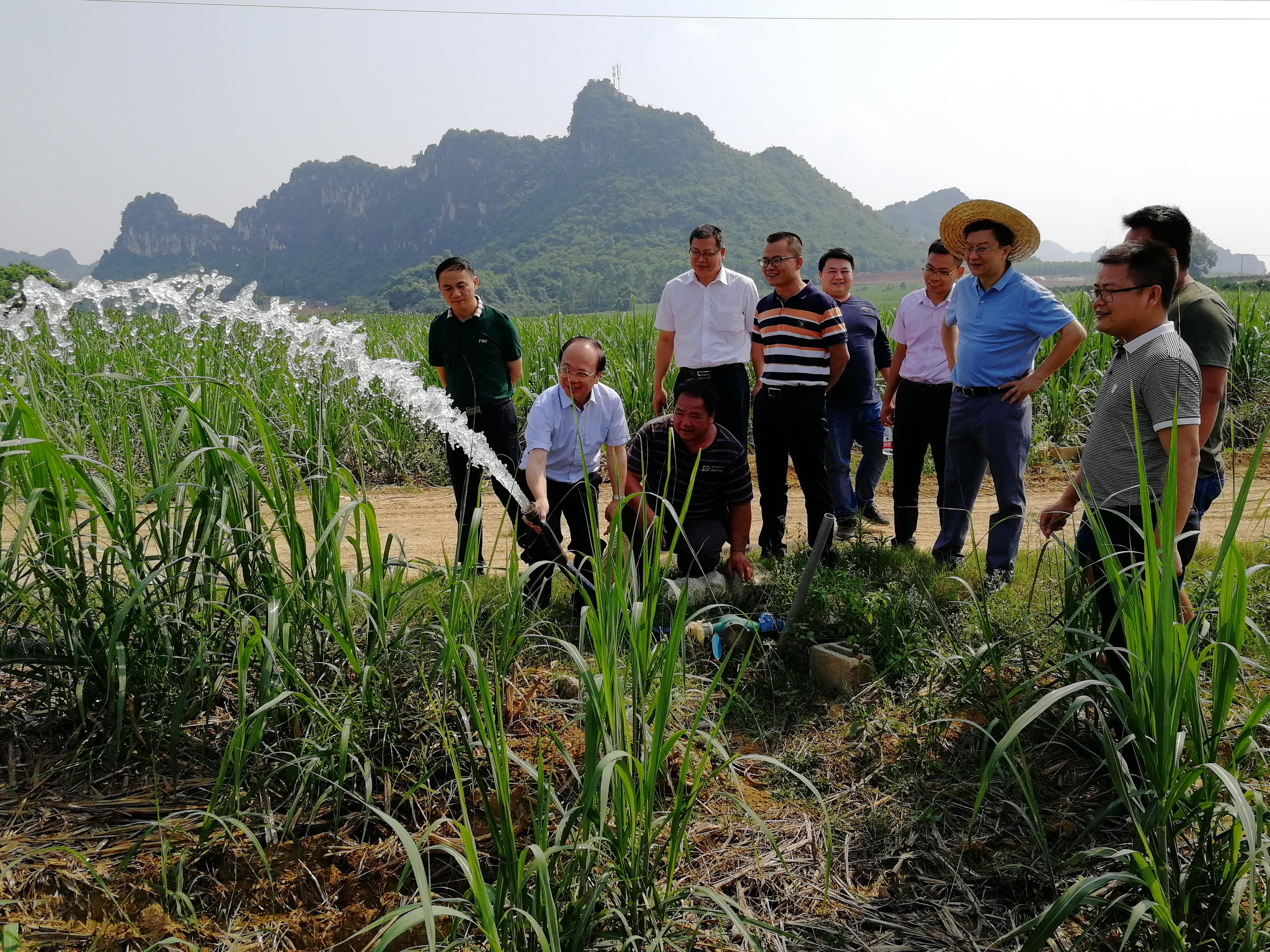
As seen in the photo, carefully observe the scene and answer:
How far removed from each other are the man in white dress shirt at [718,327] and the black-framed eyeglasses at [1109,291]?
2.32 metres

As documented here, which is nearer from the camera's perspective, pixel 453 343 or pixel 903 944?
pixel 903 944

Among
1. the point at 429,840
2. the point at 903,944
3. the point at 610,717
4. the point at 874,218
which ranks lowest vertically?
the point at 903,944

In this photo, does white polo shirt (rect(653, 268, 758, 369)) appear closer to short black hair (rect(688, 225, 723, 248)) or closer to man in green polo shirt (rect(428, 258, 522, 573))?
short black hair (rect(688, 225, 723, 248))

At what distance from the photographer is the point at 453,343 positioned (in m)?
4.36

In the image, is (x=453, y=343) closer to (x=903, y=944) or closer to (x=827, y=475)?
(x=827, y=475)

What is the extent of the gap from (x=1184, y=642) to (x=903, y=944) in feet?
3.03

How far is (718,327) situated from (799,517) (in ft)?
5.80

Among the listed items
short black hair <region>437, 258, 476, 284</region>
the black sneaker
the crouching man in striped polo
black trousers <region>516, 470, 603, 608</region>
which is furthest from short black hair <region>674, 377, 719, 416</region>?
the black sneaker

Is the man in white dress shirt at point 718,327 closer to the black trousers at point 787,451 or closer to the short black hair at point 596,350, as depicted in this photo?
the black trousers at point 787,451

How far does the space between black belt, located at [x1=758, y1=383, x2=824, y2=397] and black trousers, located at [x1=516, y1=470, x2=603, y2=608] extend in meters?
1.07

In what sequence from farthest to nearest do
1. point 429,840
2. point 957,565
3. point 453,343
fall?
point 453,343, point 957,565, point 429,840

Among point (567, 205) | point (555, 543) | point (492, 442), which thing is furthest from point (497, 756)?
point (567, 205)

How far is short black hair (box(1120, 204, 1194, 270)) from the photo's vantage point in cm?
286

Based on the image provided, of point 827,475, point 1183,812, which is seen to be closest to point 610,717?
point 1183,812
